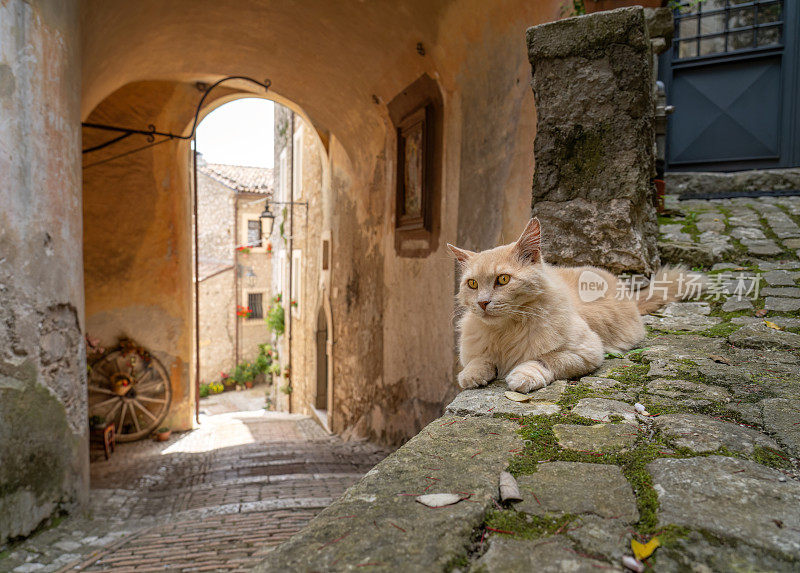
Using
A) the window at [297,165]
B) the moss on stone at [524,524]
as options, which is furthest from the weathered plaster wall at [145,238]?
the moss on stone at [524,524]

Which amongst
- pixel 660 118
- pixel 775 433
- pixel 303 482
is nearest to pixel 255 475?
pixel 303 482

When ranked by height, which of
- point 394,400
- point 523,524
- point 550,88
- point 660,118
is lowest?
point 394,400

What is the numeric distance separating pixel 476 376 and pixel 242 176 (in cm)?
2030

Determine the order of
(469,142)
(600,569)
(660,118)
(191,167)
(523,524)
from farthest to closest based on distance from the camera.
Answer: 1. (191,167)
2. (660,118)
3. (469,142)
4. (523,524)
5. (600,569)

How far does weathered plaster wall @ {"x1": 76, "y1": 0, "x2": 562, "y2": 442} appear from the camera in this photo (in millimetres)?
4270

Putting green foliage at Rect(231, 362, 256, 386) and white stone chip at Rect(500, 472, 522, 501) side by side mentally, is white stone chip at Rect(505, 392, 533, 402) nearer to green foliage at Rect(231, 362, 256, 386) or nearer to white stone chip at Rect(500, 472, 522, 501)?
white stone chip at Rect(500, 472, 522, 501)

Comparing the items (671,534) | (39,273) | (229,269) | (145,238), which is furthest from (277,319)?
(671,534)

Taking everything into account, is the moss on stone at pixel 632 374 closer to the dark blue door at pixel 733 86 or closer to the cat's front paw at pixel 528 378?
the cat's front paw at pixel 528 378

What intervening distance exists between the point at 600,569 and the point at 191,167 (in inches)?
394

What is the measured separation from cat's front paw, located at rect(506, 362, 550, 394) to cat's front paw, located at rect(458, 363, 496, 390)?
0.46 ft

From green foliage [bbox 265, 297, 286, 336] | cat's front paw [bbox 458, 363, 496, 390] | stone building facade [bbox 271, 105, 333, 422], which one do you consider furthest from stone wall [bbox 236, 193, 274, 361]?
cat's front paw [bbox 458, 363, 496, 390]

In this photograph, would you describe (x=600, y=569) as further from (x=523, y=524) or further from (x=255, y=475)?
(x=255, y=475)

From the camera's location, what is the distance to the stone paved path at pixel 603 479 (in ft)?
3.02

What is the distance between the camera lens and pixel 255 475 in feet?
18.0
